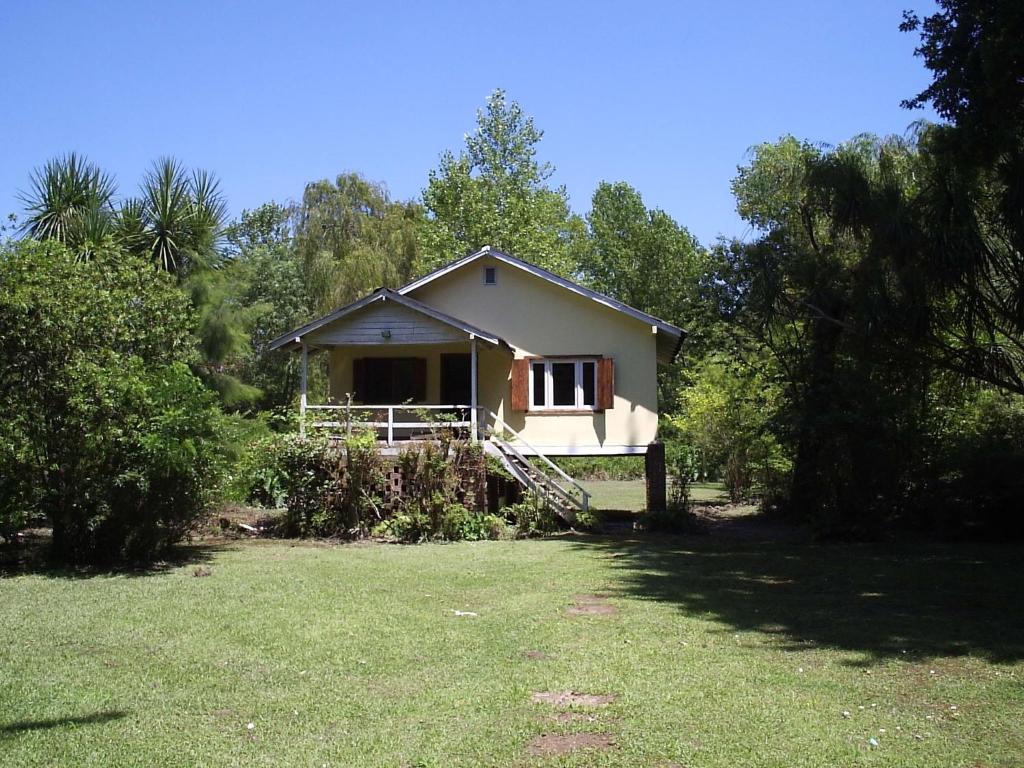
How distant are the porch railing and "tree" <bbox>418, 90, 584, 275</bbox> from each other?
1980cm

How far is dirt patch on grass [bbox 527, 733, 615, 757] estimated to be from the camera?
5.89 meters

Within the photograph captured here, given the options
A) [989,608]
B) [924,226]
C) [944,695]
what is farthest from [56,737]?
[924,226]

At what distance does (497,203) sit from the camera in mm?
45906

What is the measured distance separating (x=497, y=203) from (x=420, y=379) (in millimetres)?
24091

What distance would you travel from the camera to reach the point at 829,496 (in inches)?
702

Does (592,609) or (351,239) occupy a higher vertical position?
(351,239)

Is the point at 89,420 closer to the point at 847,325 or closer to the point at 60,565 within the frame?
the point at 60,565

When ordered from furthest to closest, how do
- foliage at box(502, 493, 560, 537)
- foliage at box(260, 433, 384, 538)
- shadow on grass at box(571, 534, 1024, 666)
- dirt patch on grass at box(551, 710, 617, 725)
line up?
1. foliage at box(502, 493, 560, 537)
2. foliage at box(260, 433, 384, 538)
3. shadow on grass at box(571, 534, 1024, 666)
4. dirt patch on grass at box(551, 710, 617, 725)

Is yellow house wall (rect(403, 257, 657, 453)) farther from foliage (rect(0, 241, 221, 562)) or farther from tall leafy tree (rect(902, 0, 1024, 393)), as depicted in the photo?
foliage (rect(0, 241, 221, 562))

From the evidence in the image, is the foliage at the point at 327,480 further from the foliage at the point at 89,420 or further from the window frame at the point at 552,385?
the window frame at the point at 552,385

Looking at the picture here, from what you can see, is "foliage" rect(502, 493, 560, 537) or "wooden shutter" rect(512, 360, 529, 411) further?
"wooden shutter" rect(512, 360, 529, 411)

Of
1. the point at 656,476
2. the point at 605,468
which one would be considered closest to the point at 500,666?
the point at 656,476

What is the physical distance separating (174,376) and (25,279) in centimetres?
247

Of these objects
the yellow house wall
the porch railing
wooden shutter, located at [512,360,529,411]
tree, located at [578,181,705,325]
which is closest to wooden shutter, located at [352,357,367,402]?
the porch railing
